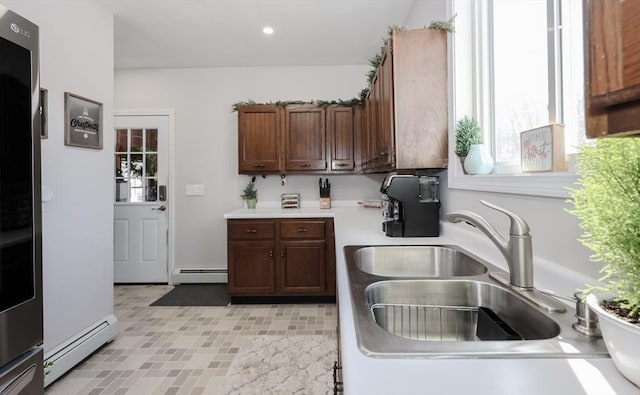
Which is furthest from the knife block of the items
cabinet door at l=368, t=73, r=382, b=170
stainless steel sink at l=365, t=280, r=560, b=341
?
stainless steel sink at l=365, t=280, r=560, b=341

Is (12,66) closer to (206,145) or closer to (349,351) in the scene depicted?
(349,351)

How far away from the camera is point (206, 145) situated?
4082 millimetres

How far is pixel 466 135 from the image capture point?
166cm

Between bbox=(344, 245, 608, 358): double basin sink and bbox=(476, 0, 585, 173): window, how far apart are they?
56 cm

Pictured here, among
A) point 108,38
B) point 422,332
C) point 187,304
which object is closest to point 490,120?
point 422,332

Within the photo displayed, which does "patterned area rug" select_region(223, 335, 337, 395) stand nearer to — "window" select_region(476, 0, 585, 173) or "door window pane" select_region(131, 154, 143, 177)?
"window" select_region(476, 0, 585, 173)

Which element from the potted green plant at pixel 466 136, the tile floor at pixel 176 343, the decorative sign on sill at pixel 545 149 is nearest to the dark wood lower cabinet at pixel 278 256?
the tile floor at pixel 176 343

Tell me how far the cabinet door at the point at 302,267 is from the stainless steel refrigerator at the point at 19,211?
7.86ft

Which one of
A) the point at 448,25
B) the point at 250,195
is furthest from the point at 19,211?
the point at 250,195

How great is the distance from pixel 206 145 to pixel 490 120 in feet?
10.9

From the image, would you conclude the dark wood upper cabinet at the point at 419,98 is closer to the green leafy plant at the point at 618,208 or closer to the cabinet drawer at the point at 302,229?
the green leafy plant at the point at 618,208

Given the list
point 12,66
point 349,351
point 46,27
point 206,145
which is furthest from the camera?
point 206,145

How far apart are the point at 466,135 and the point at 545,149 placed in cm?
56

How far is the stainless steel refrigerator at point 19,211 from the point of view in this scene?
2.77ft
